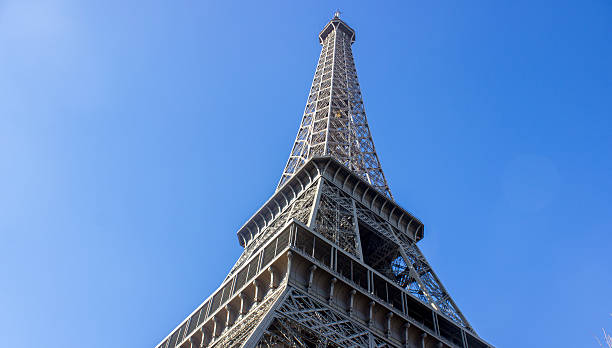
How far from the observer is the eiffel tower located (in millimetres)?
22469

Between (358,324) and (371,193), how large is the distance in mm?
17914

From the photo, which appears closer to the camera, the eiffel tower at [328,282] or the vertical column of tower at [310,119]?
the eiffel tower at [328,282]

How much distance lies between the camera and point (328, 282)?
25.0 m

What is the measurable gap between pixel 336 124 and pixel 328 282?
99.2 feet

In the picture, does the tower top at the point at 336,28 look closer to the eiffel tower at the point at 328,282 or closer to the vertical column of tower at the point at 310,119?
the vertical column of tower at the point at 310,119

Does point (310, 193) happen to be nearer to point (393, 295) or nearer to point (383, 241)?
point (383, 241)

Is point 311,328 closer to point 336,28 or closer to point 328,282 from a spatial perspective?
point 328,282

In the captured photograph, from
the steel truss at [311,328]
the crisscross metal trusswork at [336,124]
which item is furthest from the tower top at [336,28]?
the steel truss at [311,328]

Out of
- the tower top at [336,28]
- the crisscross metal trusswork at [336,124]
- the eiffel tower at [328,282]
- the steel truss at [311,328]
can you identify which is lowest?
the steel truss at [311,328]

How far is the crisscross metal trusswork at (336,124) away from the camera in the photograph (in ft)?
156

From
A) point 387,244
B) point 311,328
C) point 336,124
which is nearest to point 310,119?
point 336,124

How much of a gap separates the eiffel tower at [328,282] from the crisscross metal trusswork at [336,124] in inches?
42.1

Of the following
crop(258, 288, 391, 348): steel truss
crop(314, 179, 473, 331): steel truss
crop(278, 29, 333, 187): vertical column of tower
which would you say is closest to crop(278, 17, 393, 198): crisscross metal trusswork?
crop(278, 29, 333, 187): vertical column of tower

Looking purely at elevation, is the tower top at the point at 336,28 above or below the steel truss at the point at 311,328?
above
